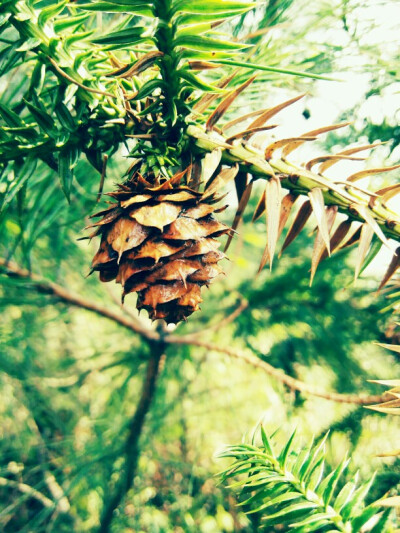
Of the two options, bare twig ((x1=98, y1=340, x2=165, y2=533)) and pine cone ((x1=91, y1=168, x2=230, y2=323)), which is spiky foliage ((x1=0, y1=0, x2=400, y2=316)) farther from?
bare twig ((x1=98, y1=340, x2=165, y2=533))

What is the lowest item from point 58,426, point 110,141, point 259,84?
point 58,426

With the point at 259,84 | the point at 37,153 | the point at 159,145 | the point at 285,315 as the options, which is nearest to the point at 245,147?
the point at 159,145

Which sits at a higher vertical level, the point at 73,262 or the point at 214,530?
the point at 73,262

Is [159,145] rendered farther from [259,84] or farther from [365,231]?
[259,84]

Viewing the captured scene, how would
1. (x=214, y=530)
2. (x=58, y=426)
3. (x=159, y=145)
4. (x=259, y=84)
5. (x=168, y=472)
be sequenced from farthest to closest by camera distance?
1. (x=58, y=426)
2. (x=168, y=472)
3. (x=214, y=530)
4. (x=259, y=84)
5. (x=159, y=145)

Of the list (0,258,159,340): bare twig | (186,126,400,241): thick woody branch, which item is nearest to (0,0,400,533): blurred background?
(0,258,159,340): bare twig

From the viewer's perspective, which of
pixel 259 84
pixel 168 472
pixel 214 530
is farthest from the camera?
pixel 168 472
